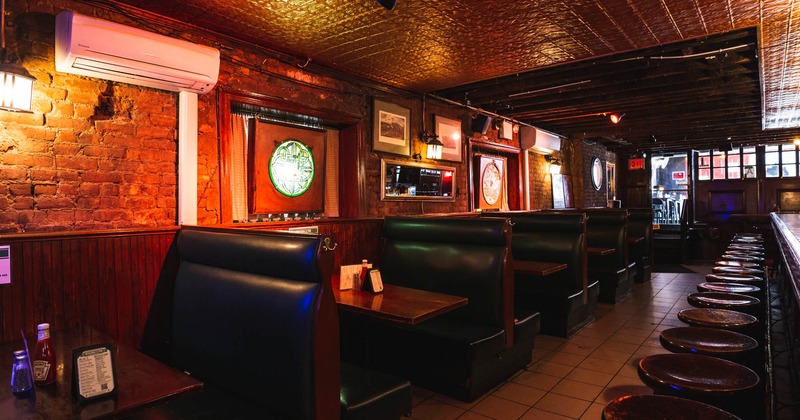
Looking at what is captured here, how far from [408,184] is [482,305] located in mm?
2747

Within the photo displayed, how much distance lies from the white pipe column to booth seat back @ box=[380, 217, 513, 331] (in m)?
1.82

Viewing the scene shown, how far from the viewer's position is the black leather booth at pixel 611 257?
22.3ft

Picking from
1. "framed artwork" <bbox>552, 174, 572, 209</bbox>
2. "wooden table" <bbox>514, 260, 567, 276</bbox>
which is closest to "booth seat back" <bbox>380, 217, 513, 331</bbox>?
"wooden table" <bbox>514, 260, 567, 276</bbox>

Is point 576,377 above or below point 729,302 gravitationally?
below

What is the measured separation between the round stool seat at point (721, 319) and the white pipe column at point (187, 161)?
3773 millimetres

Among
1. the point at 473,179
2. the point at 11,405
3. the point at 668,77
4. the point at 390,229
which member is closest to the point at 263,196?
the point at 390,229

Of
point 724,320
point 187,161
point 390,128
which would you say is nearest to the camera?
point 724,320

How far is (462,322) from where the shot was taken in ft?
12.5

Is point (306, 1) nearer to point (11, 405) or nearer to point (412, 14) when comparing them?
point (412, 14)

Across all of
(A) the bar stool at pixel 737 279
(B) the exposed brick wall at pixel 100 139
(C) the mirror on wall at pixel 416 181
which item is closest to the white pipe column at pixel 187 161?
(B) the exposed brick wall at pixel 100 139

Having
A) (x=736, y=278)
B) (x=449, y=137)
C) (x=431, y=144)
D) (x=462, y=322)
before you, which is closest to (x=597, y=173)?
(x=449, y=137)

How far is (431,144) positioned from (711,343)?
4501 mm

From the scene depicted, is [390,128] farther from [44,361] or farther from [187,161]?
[44,361]

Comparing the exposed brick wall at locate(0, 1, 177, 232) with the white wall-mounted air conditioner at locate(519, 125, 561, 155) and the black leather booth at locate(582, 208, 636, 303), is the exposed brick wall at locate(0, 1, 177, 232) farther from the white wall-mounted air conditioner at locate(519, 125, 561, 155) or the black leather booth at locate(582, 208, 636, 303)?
the white wall-mounted air conditioner at locate(519, 125, 561, 155)
